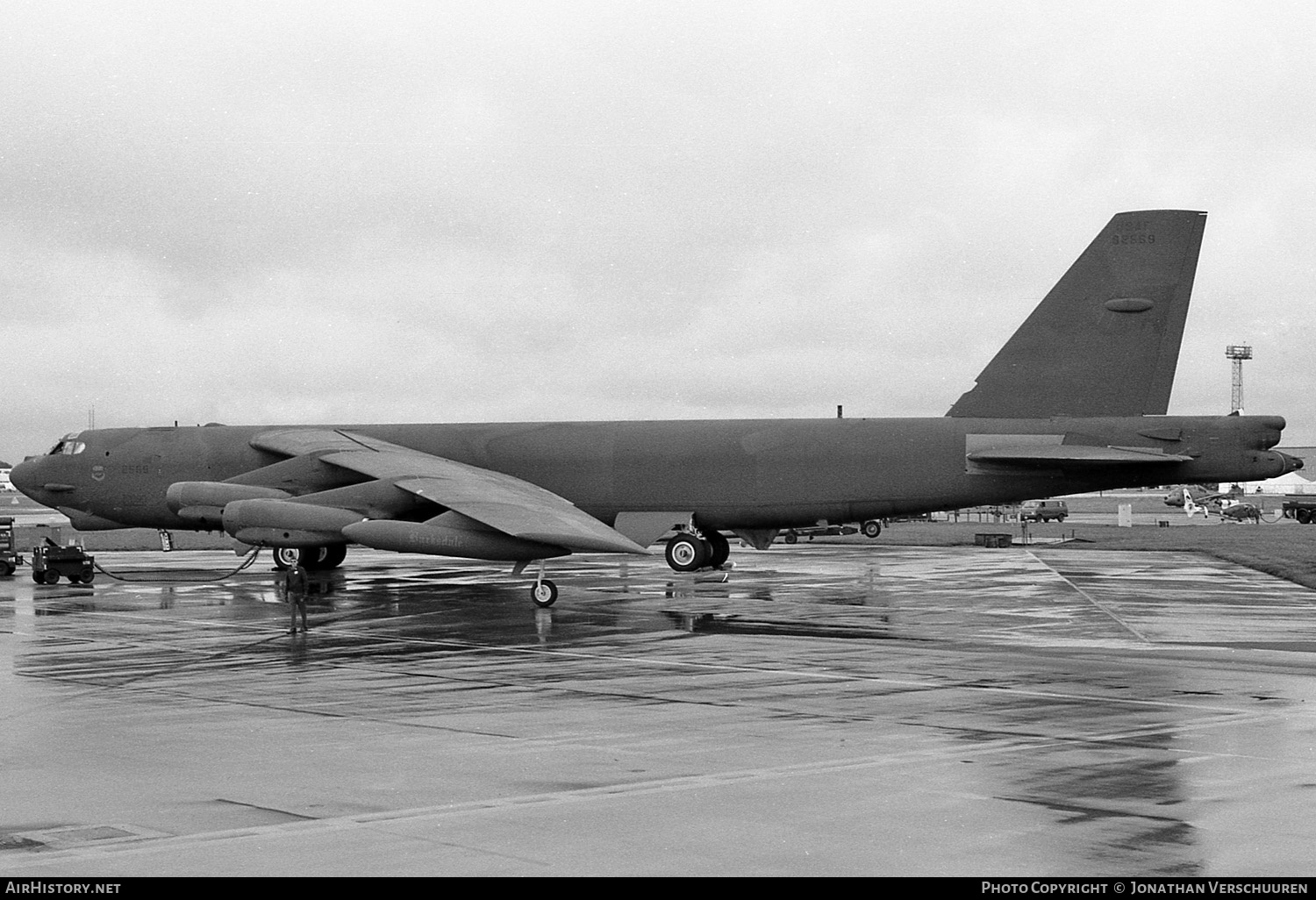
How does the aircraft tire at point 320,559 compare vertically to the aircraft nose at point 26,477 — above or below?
below

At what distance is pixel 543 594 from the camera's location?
78.5 ft

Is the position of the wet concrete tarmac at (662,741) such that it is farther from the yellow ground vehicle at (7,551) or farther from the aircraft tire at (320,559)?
the yellow ground vehicle at (7,551)

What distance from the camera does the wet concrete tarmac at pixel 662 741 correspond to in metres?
7.44

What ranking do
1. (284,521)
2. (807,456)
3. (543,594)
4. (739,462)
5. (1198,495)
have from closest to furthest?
(543,594)
(284,521)
(807,456)
(739,462)
(1198,495)

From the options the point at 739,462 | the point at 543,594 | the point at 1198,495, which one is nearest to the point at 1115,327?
the point at 739,462

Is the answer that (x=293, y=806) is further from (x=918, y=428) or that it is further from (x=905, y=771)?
(x=918, y=428)

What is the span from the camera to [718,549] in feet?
109

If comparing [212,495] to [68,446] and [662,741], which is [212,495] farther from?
[662,741]

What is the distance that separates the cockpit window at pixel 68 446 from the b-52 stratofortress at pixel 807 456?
3.61 ft

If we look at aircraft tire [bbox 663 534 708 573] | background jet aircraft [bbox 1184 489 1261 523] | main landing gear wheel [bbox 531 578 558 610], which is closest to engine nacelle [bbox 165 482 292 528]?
main landing gear wheel [bbox 531 578 558 610]

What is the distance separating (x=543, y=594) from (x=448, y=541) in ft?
6.03

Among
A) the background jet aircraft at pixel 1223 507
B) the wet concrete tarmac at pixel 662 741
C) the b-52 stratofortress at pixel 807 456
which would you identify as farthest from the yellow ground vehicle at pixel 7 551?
the background jet aircraft at pixel 1223 507
